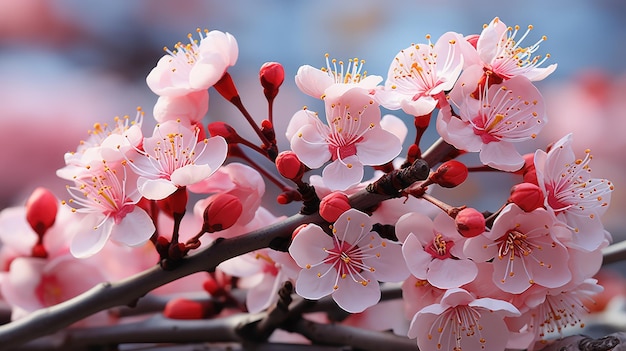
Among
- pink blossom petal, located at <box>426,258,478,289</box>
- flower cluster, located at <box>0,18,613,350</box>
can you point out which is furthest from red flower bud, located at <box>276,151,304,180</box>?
pink blossom petal, located at <box>426,258,478,289</box>

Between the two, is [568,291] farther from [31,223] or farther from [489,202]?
[489,202]

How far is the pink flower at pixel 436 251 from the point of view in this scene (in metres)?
0.42

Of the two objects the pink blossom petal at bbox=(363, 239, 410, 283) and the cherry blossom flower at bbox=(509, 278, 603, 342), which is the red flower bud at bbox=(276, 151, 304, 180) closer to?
the pink blossom petal at bbox=(363, 239, 410, 283)

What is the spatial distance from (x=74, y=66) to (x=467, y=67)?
4.25 feet

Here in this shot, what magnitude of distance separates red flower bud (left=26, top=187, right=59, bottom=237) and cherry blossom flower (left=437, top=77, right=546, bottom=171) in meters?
0.36

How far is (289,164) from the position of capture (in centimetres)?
42

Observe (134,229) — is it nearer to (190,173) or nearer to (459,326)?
(190,173)

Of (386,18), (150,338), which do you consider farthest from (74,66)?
(150,338)

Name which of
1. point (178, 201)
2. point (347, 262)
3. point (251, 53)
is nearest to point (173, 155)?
point (178, 201)

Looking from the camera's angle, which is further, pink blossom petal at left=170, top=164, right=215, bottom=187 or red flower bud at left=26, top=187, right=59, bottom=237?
red flower bud at left=26, top=187, right=59, bottom=237

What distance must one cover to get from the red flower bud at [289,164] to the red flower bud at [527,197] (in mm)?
135

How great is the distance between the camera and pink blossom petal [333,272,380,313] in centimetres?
43

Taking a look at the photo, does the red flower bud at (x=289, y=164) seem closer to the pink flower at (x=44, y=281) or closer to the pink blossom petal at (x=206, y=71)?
the pink blossom petal at (x=206, y=71)

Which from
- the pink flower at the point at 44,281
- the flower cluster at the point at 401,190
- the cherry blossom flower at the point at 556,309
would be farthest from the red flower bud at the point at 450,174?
the pink flower at the point at 44,281
